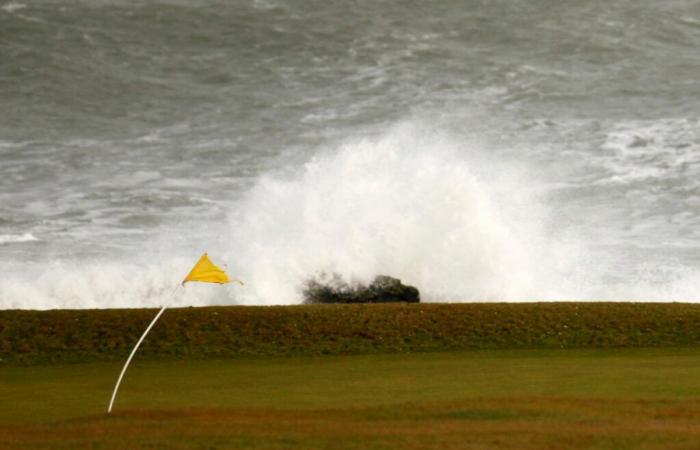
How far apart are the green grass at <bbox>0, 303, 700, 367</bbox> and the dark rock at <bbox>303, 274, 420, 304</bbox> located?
277 cm

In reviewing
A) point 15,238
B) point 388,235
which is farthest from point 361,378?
point 15,238

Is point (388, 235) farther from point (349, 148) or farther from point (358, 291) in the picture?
point (349, 148)

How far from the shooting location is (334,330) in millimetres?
15172

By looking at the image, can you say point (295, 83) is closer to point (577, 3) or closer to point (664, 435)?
point (577, 3)

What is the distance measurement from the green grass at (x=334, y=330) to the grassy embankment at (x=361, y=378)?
2cm

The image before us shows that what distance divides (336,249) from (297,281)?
1.02 metres

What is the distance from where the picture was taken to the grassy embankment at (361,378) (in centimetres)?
898

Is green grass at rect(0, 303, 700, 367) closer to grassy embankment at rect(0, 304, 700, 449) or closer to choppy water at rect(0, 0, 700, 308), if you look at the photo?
grassy embankment at rect(0, 304, 700, 449)

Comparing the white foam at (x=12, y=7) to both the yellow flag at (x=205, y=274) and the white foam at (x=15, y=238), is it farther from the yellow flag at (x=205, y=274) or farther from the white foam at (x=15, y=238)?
the yellow flag at (x=205, y=274)

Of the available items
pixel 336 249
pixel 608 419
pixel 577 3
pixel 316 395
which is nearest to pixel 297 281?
pixel 336 249

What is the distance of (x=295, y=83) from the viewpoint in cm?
3409

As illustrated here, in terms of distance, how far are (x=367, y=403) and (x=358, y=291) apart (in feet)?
30.1

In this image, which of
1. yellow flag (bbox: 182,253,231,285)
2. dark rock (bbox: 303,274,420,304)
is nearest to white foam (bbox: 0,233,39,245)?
dark rock (bbox: 303,274,420,304)

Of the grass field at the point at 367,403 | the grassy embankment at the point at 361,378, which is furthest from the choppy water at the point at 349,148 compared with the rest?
the grass field at the point at 367,403
